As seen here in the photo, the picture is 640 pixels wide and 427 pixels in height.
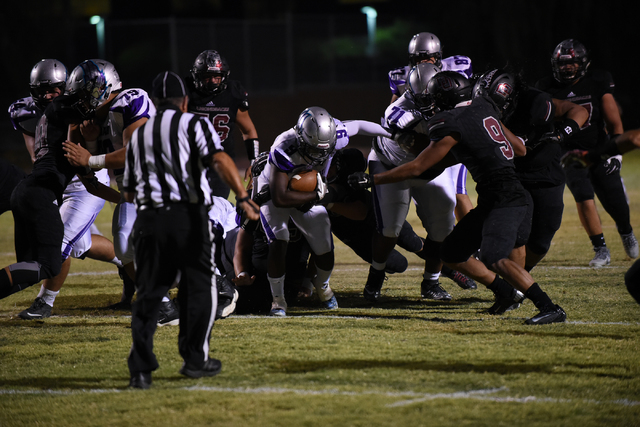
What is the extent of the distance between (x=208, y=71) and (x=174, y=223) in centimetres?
334

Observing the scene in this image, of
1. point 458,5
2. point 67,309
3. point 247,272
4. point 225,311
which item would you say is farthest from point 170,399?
point 458,5

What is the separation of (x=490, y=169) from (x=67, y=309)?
3.42 metres

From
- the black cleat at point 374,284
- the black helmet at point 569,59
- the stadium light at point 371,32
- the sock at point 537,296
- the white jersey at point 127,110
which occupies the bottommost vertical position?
the black cleat at point 374,284

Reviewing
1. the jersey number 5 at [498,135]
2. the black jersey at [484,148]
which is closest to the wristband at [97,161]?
the black jersey at [484,148]

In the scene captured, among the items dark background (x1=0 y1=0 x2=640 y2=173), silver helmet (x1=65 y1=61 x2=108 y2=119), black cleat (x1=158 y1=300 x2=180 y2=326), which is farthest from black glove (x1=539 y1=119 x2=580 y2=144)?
dark background (x1=0 y1=0 x2=640 y2=173)

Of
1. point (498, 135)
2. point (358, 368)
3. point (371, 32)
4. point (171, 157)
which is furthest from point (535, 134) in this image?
point (371, 32)

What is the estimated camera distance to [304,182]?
17.3 feet

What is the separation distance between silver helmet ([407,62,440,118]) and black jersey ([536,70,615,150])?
5.66 feet

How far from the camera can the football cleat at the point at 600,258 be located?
23.2 ft

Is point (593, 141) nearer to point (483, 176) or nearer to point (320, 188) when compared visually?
point (483, 176)

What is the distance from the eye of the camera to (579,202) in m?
7.29

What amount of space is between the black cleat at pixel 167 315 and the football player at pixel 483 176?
5.66 feet

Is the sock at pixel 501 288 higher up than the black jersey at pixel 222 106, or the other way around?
the black jersey at pixel 222 106

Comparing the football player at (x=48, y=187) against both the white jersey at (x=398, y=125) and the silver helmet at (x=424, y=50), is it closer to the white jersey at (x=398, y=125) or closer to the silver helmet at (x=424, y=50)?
the white jersey at (x=398, y=125)
